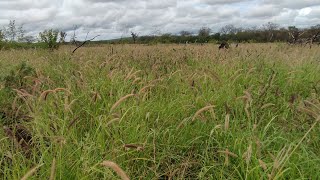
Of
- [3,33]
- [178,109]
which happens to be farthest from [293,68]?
[3,33]

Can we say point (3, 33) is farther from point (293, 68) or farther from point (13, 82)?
point (293, 68)

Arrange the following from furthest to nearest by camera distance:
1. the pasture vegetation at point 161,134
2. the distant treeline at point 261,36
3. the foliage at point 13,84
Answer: the distant treeline at point 261,36, the foliage at point 13,84, the pasture vegetation at point 161,134

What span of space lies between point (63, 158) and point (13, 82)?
3.20 meters

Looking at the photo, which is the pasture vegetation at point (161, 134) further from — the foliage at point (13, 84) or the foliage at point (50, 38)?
the foliage at point (50, 38)

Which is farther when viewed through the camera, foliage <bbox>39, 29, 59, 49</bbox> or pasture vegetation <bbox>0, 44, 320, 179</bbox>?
foliage <bbox>39, 29, 59, 49</bbox>

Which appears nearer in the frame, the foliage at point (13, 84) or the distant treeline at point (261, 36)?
the foliage at point (13, 84)

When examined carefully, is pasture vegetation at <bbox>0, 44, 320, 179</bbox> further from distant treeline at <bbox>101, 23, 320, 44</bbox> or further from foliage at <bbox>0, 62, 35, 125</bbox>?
distant treeline at <bbox>101, 23, 320, 44</bbox>

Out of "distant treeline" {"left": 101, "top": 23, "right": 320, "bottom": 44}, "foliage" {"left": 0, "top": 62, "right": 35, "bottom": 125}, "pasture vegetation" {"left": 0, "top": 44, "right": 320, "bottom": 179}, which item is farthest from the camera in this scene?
"distant treeline" {"left": 101, "top": 23, "right": 320, "bottom": 44}

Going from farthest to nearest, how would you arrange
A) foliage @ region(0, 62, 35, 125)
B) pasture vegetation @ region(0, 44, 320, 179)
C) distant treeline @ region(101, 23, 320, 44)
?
distant treeline @ region(101, 23, 320, 44)
foliage @ region(0, 62, 35, 125)
pasture vegetation @ region(0, 44, 320, 179)

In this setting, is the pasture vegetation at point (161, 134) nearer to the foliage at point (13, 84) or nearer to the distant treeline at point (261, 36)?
the foliage at point (13, 84)

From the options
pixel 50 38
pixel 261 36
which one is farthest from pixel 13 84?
pixel 261 36

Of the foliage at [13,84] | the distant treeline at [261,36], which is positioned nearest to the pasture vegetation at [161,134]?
the foliage at [13,84]

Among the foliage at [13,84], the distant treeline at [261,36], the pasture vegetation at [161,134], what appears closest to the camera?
the pasture vegetation at [161,134]

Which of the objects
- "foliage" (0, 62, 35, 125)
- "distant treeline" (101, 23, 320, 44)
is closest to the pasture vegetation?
"foliage" (0, 62, 35, 125)
